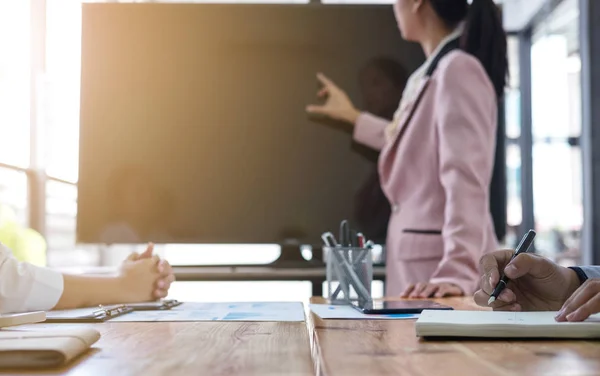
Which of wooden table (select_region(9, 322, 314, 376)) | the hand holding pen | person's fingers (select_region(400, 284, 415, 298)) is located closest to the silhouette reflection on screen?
person's fingers (select_region(400, 284, 415, 298))


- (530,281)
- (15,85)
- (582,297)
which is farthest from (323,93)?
(15,85)

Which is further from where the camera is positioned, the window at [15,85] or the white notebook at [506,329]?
the window at [15,85]

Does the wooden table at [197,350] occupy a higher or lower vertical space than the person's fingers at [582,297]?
lower

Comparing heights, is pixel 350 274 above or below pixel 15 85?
below

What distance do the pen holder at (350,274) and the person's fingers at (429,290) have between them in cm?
21

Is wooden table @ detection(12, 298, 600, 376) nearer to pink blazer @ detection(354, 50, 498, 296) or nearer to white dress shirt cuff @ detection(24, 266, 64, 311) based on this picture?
white dress shirt cuff @ detection(24, 266, 64, 311)

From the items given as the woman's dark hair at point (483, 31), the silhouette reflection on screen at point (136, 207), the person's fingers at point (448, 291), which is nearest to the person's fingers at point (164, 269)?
the person's fingers at point (448, 291)

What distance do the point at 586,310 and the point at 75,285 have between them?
2.97ft

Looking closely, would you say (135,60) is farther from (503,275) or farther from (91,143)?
(503,275)

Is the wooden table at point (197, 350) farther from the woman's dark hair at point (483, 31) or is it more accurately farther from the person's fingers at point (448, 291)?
the woman's dark hair at point (483, 31)

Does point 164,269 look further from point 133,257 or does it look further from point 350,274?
point 350,274

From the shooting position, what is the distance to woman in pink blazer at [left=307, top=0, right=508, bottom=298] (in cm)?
183

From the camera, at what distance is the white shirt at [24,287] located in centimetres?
117

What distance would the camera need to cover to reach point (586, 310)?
81 cm
